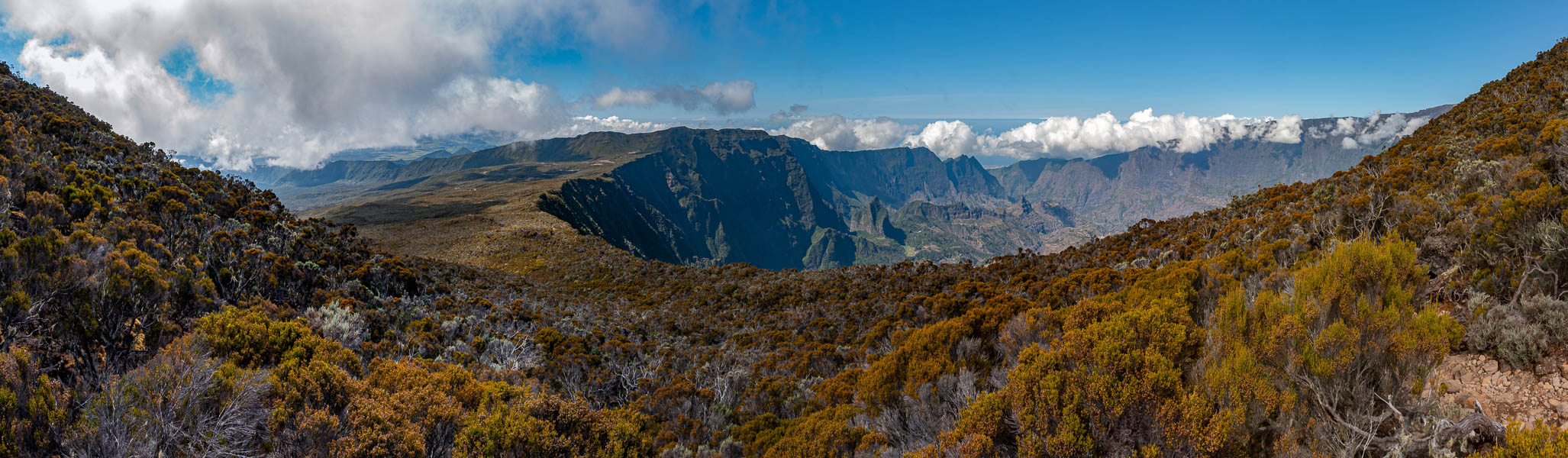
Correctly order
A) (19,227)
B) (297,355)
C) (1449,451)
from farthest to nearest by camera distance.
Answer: (19,227)
(297,355)
(1449,451)

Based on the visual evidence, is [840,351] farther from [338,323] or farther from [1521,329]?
[338,323]

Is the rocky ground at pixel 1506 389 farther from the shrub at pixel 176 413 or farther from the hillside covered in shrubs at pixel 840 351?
the shrub at pixel 176 413

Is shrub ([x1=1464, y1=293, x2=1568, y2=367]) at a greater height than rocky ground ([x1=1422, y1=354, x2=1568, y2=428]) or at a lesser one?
greater

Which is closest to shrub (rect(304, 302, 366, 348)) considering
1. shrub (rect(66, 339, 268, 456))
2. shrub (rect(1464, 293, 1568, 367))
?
shrub (rect(66, 339, 268, 456))

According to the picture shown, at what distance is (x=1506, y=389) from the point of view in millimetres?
5621

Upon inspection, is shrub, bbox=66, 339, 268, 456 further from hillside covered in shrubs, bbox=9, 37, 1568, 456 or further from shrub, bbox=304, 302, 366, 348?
shrub, bbox=304, 302, 366, 348

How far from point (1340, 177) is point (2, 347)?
38.5 m

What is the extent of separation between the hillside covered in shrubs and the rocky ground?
0.18m

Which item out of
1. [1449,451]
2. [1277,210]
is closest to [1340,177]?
[1277,210]

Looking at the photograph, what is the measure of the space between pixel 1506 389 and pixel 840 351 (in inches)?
517

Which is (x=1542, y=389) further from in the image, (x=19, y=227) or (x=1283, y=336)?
(x=19, y=227)

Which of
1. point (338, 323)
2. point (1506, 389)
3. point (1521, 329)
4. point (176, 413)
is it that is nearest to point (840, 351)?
point (1506, 389)

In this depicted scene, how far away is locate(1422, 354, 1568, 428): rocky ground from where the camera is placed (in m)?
5.20

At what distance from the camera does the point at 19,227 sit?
33.9 ft
